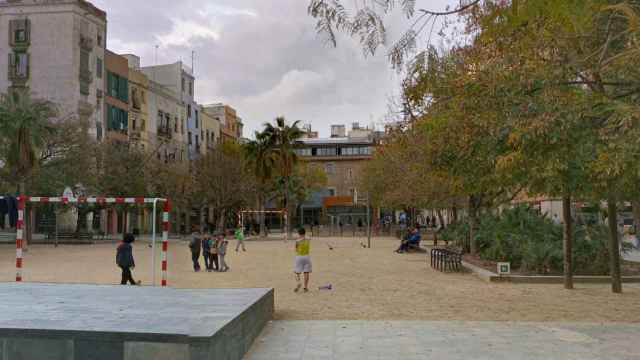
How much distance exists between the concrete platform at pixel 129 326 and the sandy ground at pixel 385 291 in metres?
2.88

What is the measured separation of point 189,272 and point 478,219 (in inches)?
561

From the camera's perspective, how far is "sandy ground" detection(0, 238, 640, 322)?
13.0 m

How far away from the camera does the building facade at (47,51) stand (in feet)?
177

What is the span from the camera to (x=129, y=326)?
24.2 feet

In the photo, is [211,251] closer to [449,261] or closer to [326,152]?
[449,261]

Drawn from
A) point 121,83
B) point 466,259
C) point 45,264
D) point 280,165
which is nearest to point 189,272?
point 45,264


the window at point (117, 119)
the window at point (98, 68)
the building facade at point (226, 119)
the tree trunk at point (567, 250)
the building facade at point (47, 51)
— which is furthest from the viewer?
the building facade at point (226, 119)

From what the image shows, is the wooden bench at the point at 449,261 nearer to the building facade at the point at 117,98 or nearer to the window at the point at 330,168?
the building facade at the point at 117,98

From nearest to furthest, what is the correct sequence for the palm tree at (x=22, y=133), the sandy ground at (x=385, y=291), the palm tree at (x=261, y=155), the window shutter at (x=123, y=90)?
the sandy ground at (x=385, y=291) < the palm tree at (x=22, y=133) < the palm tree at (x=261, y=155) < the window shutter at (x=123, y=90)

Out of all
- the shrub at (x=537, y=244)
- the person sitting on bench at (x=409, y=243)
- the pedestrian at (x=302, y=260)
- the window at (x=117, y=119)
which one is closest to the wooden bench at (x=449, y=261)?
the shrub at (x=537, y=244)

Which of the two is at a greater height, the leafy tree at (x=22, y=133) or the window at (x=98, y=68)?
the window at (x=98, y=68)

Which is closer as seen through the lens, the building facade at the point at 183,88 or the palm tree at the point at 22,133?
the palm tree at the point at 22,133

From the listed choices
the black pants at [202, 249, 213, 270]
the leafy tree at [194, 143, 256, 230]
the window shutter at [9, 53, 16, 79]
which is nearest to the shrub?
the black pants at [202, 249, 213, 270]

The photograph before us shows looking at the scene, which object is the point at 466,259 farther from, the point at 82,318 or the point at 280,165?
the point at 280,165
